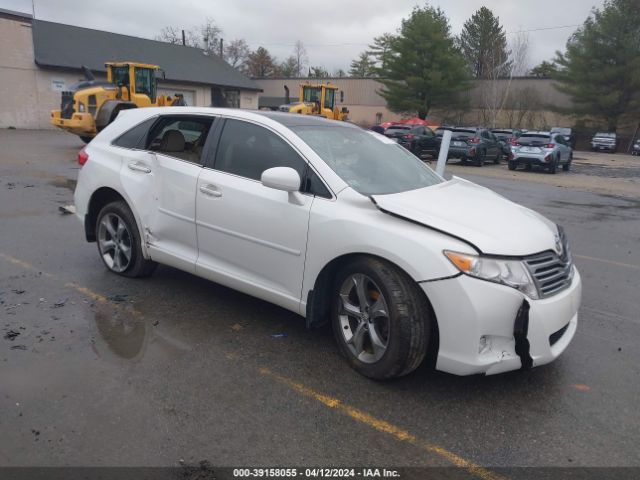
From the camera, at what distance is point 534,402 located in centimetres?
328

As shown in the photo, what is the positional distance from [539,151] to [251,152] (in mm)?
19666

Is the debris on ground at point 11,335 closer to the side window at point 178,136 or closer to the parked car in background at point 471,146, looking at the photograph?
the side window at point 178,136

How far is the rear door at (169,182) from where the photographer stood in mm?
4363

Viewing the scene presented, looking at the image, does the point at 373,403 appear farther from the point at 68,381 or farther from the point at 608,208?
the point at 608,208

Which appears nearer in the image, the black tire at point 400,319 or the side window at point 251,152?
the black tire at point 400,319

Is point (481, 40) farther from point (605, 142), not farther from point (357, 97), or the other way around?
point (605, 142)

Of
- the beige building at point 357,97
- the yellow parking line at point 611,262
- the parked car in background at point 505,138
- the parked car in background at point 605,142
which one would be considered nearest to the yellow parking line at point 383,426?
the yellow parking line at point 611,262

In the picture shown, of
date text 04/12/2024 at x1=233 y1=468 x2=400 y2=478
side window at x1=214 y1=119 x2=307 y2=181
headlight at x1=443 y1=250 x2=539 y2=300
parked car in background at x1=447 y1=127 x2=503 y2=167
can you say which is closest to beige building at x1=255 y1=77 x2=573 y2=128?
parked car in background at x1=447 y1=127 x2=503 y2=167

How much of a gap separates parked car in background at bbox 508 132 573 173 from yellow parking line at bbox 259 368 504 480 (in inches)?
797

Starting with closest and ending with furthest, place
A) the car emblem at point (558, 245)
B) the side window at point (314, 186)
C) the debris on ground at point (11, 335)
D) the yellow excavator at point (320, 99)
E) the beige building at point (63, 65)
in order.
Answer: the car emblem at point (558, 245)
the side window at point (314, 186)
the debris on ground at point (11, 335)
the yellow excavator at point (320, 99)
the beige building at point (63, 65)

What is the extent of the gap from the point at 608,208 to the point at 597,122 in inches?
1492

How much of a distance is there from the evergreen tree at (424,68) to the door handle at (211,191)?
1747 inches

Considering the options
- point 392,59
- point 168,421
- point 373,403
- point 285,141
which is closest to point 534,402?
point 373,403

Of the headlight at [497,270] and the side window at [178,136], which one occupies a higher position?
the side window at [178,136]
